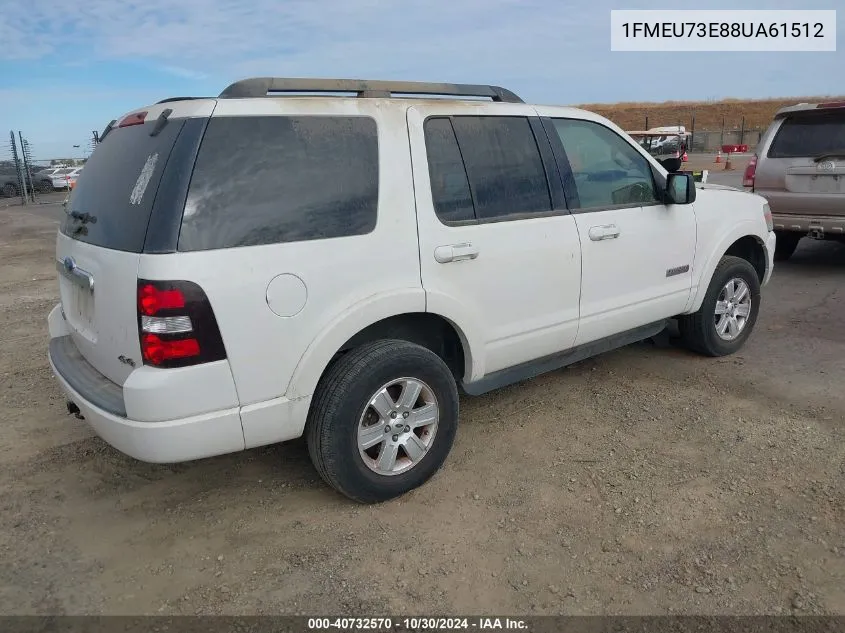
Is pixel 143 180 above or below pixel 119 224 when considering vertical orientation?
above

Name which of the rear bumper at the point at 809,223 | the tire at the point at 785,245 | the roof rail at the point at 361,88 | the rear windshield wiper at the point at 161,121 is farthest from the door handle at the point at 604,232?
the tire at the point at 785,245

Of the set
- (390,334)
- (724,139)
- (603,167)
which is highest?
(724,139)

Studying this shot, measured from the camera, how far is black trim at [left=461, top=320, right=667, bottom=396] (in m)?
3.67

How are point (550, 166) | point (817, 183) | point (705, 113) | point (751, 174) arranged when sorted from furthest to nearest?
point (705, 113)
point (751, 174)
point (817, 183)
point (550, 166)

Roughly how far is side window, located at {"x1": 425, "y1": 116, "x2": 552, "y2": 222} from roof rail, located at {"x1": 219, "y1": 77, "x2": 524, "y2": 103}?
0.79ft

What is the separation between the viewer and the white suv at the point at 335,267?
8.70 feet

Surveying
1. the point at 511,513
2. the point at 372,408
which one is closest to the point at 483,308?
→ the point at 372,408

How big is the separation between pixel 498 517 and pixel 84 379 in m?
2.02

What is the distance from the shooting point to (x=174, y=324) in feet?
8.45

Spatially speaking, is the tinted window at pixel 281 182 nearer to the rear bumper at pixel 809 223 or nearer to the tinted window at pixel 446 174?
the tinted window at pixel 446 174

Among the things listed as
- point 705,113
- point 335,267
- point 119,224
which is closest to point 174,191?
point 119,224

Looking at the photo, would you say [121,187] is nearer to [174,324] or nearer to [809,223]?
[174,324]

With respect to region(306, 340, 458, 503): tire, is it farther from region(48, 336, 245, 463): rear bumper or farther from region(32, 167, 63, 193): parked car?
region(32, 167, 63, 193): parked car

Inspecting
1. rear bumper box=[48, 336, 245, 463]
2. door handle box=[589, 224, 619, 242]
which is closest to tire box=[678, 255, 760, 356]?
door handle box=[589, 224, 619, 242]
